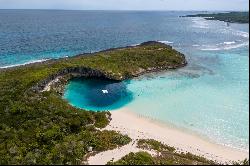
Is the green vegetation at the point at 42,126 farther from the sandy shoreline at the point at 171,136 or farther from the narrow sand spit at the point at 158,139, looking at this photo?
the sandy shoreline at the point at 171,136

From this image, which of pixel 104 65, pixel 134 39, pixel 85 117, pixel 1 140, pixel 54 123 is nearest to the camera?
pixel 1 140

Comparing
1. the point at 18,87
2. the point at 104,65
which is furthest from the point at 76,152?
the point at 104,65

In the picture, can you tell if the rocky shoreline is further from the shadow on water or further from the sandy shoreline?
the sandy shoreline

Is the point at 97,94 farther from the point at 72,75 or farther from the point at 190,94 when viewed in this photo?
the point at 190,94

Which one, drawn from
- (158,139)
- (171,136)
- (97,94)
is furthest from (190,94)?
(158,139)

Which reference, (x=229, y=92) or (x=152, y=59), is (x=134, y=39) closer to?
(x=152, y=59)

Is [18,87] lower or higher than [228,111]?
higher

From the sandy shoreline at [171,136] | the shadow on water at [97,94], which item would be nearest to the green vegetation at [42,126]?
the sandy shoreline at [171,136]
